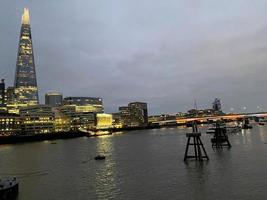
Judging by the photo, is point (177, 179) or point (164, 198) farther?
point (177, 179)

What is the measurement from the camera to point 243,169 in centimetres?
4997

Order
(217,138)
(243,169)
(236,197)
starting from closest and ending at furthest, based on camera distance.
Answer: (236,197), (243,169), (217,138)

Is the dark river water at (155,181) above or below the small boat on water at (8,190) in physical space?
below

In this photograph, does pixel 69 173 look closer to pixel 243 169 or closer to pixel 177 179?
pixel 177 179

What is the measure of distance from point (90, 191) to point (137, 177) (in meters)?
10.0

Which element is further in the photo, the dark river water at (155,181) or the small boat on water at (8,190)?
the dark river water at (155,181)

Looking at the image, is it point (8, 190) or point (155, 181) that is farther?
point (155, 181)

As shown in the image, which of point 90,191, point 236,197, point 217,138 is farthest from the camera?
point 217,138

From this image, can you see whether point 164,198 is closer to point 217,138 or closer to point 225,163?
point 225,163

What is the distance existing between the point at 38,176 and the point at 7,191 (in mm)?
20319

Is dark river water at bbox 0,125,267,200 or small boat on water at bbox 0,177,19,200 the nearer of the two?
small boat on water at bbox 0,177,19,200

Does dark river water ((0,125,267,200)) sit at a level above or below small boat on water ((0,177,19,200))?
below

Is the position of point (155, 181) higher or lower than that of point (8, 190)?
lower

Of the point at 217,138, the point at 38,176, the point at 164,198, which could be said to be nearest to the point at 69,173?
the point at 38,176
